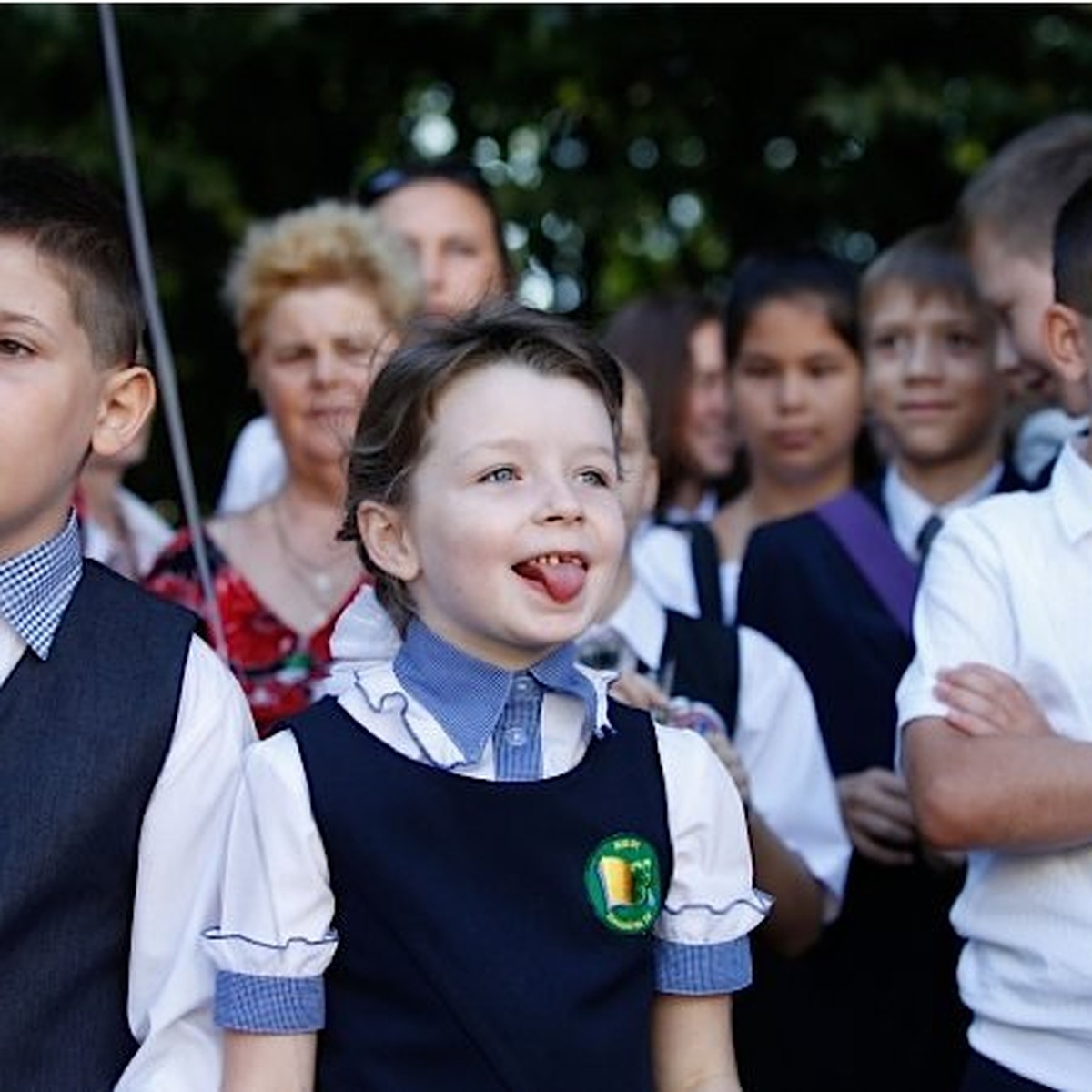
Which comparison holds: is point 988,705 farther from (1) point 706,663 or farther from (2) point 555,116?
(2) point 555,116

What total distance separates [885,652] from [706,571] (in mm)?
590

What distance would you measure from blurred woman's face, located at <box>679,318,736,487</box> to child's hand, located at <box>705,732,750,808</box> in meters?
2.23

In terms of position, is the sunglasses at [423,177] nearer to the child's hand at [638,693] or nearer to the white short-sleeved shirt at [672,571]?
the white short-sleeved shirt at [672,571]

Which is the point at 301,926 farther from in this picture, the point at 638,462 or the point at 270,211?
the point at 270,211

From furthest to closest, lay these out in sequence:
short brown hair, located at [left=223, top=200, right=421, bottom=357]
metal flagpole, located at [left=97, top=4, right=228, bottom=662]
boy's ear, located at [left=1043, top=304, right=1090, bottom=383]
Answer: short brown hair, located at [left=223, top=200, right=421, bottom=357] < metal flagpole, located at [left=97, top=4, right=228, bottom=662] < boy's ear, located at [left=1043, top=304, right=1090, bottom=383]

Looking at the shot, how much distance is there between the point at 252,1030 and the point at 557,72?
7.18 metres

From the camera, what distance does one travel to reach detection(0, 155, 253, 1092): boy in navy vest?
2.63 meters

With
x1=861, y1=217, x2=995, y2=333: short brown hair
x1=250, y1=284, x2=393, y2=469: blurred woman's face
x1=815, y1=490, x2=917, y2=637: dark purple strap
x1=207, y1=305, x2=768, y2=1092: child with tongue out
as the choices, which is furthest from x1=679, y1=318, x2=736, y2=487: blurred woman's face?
x1=207, y1=305, x2=768, y2=1092: child with tongue out

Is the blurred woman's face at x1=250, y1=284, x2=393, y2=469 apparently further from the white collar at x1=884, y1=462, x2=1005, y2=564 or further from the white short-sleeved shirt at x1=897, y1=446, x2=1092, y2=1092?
the white short-sleeved shirt at x1=897, y1=446, x2=1092, y2=1092

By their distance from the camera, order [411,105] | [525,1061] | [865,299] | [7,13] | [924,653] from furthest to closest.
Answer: [411,105] < [7,13] < [865,299] < [924,653] < [525,1061]

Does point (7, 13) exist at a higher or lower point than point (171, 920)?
higher

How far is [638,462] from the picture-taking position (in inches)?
151

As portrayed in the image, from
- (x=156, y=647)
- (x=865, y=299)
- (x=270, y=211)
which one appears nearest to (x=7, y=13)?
(x=270, y=211)

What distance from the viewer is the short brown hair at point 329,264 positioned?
169 inches
